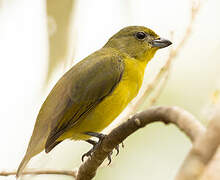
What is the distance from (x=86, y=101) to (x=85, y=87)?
0.46ft

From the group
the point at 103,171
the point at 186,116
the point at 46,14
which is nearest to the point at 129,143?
the point at 103,171

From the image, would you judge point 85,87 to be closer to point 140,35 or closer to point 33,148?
point 33,148

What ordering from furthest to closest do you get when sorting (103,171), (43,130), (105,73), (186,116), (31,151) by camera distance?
(103,171)
(105,73)
(43,130)
(31,151)
(186,116)

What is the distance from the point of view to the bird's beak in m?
3.86

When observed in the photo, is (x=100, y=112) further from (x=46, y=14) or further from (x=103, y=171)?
(x=103, y=171)

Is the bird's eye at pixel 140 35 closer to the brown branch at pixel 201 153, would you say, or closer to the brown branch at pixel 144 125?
the brown branch at pixel 144 125

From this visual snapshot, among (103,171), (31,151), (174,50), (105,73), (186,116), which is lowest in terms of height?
(103,171)

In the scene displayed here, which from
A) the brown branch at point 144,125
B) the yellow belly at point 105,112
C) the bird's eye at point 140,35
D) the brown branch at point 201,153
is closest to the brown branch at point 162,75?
the yellow belly at point 105,112

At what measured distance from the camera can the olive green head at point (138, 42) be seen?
395cm

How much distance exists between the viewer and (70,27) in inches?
127

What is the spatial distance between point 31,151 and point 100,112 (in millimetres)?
612

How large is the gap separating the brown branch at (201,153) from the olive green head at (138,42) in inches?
118

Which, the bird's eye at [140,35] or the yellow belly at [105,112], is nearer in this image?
the yellow belly at [105,112]

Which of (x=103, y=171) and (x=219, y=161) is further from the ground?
(x=219, y=161)
